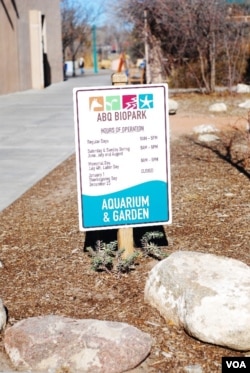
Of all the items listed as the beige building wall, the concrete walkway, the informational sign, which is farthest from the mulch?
the beige building wall

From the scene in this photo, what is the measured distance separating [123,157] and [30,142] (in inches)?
316

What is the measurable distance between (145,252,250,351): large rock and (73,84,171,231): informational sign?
2.26 feet

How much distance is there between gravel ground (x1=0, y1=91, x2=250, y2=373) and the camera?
3961 mm

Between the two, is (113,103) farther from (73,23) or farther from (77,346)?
(73,23)

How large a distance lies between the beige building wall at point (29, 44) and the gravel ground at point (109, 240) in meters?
18.3

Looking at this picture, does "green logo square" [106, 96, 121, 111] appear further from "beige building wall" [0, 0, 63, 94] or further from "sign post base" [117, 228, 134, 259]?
"beige building wall" [0, 0, 63, 94]

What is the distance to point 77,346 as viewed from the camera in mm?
3598

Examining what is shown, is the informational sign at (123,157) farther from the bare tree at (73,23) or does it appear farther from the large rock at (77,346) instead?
the bare tree at (73,23)

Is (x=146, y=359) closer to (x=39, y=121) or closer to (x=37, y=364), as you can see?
(x=37, y=364)

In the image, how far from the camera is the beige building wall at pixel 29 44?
88.4ft

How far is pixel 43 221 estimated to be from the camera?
21.9ft

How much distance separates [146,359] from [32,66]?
28.6 meters

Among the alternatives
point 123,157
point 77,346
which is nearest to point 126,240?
point 123,157

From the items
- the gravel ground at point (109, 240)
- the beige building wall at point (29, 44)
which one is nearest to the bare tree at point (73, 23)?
the beige building wall at point (29, 44)
